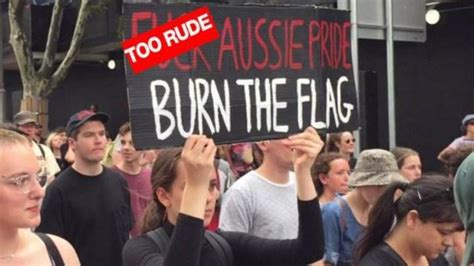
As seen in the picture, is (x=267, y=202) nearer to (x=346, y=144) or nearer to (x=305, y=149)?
(x=305, y=149)

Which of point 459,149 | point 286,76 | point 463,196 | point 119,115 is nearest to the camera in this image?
point 463,196

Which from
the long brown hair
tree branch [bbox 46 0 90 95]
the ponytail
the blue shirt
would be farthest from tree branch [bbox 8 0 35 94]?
the ponytail

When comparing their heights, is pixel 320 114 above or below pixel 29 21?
below

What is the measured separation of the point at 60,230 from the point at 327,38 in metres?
2.48

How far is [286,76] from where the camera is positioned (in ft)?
13.2

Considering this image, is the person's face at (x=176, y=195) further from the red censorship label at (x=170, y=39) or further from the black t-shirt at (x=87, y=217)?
the black t-shirt at (x=87, y=217)

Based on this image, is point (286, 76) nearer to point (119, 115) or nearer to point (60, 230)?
point (60, 230)

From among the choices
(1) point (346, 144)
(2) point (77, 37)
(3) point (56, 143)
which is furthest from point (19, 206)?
(2) point (77, 37)

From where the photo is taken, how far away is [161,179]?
12.2 feet

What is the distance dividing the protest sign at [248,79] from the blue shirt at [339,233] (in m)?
1.50

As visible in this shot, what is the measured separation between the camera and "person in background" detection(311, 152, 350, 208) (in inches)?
259

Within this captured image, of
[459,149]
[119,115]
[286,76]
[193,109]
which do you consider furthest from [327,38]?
[119,115]

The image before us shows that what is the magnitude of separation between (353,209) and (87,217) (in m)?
1.75

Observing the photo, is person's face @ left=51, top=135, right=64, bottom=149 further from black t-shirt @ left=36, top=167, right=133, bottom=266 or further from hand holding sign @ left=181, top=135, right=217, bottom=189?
hand holding sign @ left=181, top=135, right=217, bottom=189
